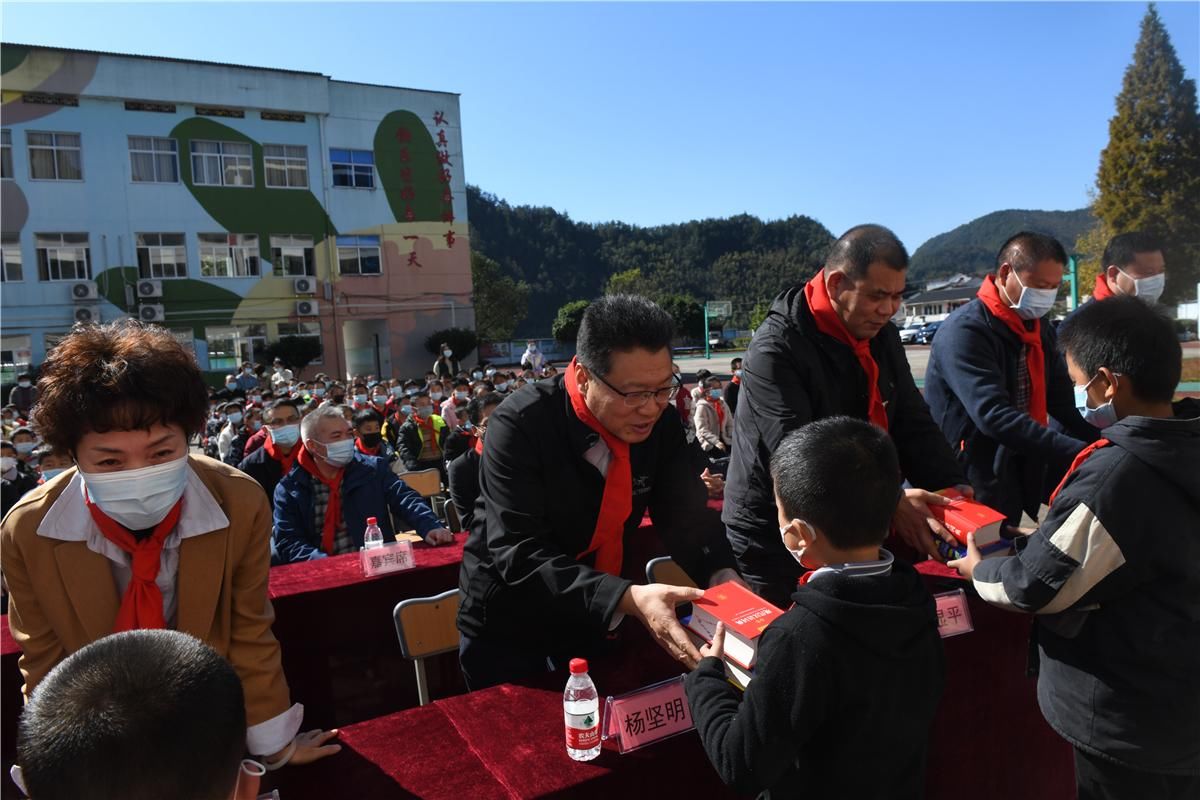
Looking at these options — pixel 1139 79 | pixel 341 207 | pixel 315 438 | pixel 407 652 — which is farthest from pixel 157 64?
pixel 1139 79

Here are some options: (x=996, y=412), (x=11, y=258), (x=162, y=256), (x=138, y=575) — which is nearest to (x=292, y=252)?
(x=162, y=256)

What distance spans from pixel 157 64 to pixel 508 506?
92.6ft

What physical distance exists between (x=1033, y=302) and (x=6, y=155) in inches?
1119

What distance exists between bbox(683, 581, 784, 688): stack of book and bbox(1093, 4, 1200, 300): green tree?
42277 millimetres

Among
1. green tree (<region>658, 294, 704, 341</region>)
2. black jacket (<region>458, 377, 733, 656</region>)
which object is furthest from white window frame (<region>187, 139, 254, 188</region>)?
black jacket (<region>458, 377, 733, 656</region>)

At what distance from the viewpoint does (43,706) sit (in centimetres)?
92

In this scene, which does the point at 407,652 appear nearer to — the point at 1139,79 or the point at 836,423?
the point at 836,423

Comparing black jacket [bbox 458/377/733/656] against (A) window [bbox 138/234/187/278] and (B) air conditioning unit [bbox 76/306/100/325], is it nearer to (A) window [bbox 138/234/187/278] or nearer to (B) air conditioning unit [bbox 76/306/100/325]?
(B) air conditioning unit [bbox 76/306/100/325]

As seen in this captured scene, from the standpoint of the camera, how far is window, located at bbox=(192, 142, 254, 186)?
2483 centimetres

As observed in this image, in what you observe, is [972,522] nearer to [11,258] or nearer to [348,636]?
[348,636]

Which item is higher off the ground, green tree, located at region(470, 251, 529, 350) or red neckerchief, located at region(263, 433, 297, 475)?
green tree, located at region(470, 251, 529, 350)

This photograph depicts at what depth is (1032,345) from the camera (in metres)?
3.23

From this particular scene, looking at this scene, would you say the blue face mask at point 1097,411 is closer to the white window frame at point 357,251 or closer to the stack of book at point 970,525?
the stack of book at point 970,525

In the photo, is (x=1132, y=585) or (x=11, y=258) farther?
(x=11, y=258)
